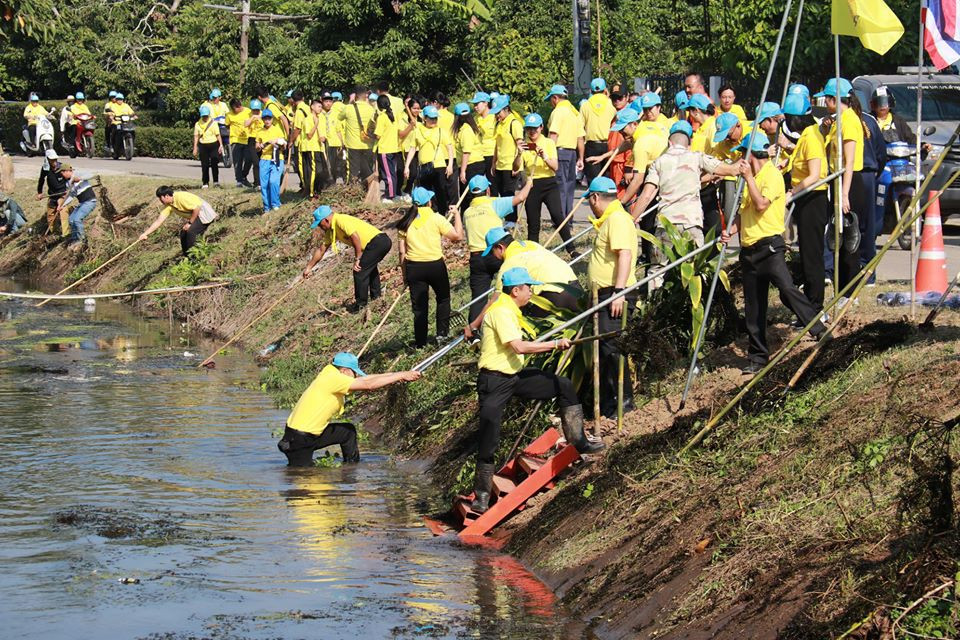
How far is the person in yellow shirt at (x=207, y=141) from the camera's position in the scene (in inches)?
1096

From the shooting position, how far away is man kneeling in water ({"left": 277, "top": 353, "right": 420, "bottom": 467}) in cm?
1357

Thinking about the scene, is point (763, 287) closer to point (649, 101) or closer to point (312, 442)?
point (649, 101)

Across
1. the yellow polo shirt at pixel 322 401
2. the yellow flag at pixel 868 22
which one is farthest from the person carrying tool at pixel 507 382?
the yellow flag at pixel 868 22

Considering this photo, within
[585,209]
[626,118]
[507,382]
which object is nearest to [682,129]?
[626,118]

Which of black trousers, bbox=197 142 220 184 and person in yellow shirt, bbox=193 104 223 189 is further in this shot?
black trousers, bbox=197 142 220 184

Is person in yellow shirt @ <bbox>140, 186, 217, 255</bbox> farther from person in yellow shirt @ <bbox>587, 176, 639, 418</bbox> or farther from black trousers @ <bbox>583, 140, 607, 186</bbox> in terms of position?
person in yellow shirt @ <bbox>587, 176, 639, 418</bbox>

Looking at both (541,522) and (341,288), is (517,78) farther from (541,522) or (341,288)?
(541,522)

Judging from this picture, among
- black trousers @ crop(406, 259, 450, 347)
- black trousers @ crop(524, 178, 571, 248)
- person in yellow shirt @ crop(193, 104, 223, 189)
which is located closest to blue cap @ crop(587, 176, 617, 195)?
black trousers @ crop(406, 259, 450, 347)

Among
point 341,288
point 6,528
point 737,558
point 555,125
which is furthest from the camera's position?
point 341,288

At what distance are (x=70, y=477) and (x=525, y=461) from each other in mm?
4639

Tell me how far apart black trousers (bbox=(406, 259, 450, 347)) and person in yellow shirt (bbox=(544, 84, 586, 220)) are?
2375 mm

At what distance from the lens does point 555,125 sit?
60.1ft

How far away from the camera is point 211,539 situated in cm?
1145

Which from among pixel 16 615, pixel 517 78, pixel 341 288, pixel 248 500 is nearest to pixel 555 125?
pixel 341 288
